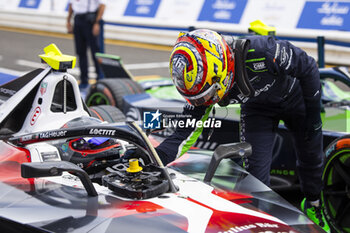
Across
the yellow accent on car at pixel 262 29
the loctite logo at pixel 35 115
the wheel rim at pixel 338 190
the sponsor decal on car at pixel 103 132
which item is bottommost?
the wheel rim at pixel 338 190

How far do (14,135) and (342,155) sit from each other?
2.43 metres

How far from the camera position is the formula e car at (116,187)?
2.99 metres

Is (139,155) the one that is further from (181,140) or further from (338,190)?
(338,190)

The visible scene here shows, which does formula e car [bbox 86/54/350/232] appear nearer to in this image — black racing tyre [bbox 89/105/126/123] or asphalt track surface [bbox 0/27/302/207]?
black racing tyre [bbox 89/105/126/123]

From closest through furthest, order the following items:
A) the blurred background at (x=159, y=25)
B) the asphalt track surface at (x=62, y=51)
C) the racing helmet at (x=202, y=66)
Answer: the racing helmet at (x=202, y=66)
the blurred background at (x=159, y=25)
the asphalt track surface at (x=62, y=51)

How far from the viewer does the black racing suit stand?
382 centimetres

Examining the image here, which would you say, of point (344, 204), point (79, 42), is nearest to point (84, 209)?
point (344, 204)

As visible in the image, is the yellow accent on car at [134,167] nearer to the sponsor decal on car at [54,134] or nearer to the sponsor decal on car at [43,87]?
the sponsor decal on car at [54,134]

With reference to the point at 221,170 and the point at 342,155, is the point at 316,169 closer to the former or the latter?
the point at 342,155

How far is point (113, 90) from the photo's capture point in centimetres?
662

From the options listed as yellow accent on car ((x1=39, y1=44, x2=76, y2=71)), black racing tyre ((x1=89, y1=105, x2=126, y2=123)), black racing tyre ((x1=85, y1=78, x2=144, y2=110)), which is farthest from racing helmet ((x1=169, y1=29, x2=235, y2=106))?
black racing tyre ((x1=85, y1=78, x2=144, y2=110))

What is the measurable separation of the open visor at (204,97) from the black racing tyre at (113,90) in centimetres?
288

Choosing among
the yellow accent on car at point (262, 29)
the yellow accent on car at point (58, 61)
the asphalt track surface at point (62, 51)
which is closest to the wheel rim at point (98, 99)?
the yellow accent on car at point (262, 29)

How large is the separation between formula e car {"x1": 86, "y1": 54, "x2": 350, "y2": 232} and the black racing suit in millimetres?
283
